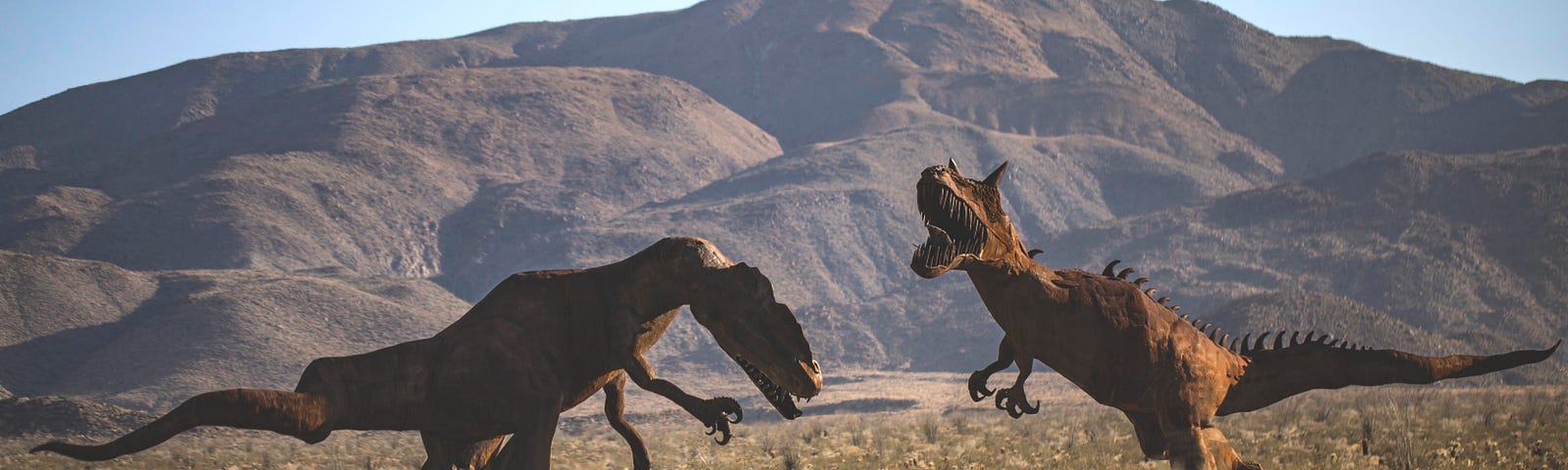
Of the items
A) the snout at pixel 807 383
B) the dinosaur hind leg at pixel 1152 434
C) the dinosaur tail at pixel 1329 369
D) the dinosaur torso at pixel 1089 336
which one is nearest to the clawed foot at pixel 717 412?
the snout at pixel 807 383

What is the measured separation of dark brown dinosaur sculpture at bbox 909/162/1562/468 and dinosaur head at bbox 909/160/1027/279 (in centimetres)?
1

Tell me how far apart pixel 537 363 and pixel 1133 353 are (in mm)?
3300

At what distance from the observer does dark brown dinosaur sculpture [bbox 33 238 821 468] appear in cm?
789

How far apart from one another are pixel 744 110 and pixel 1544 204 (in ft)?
230

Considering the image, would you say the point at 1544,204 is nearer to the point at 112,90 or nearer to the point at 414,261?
the point at 414,261

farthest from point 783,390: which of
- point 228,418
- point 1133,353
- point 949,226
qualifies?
point 228,418

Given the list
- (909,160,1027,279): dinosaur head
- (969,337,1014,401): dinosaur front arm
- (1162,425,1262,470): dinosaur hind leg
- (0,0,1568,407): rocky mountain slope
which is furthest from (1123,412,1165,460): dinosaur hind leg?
(0,0,1568,407): rocky mountain slope

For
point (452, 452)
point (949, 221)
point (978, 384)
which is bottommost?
point (452, 452)

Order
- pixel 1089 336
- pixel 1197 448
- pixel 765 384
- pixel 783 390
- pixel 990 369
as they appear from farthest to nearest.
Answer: pixel 990 369, pixel 1089 336, pixel 1197 448, pixel 765 384, pixel 783 390

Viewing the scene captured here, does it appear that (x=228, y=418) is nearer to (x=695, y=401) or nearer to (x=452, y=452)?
(x=452, y=452)

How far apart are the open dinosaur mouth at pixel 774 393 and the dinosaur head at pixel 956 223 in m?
0.96

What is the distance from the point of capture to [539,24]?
159500 millimetres

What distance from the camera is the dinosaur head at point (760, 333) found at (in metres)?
7.74

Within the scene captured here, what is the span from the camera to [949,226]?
7805mm
